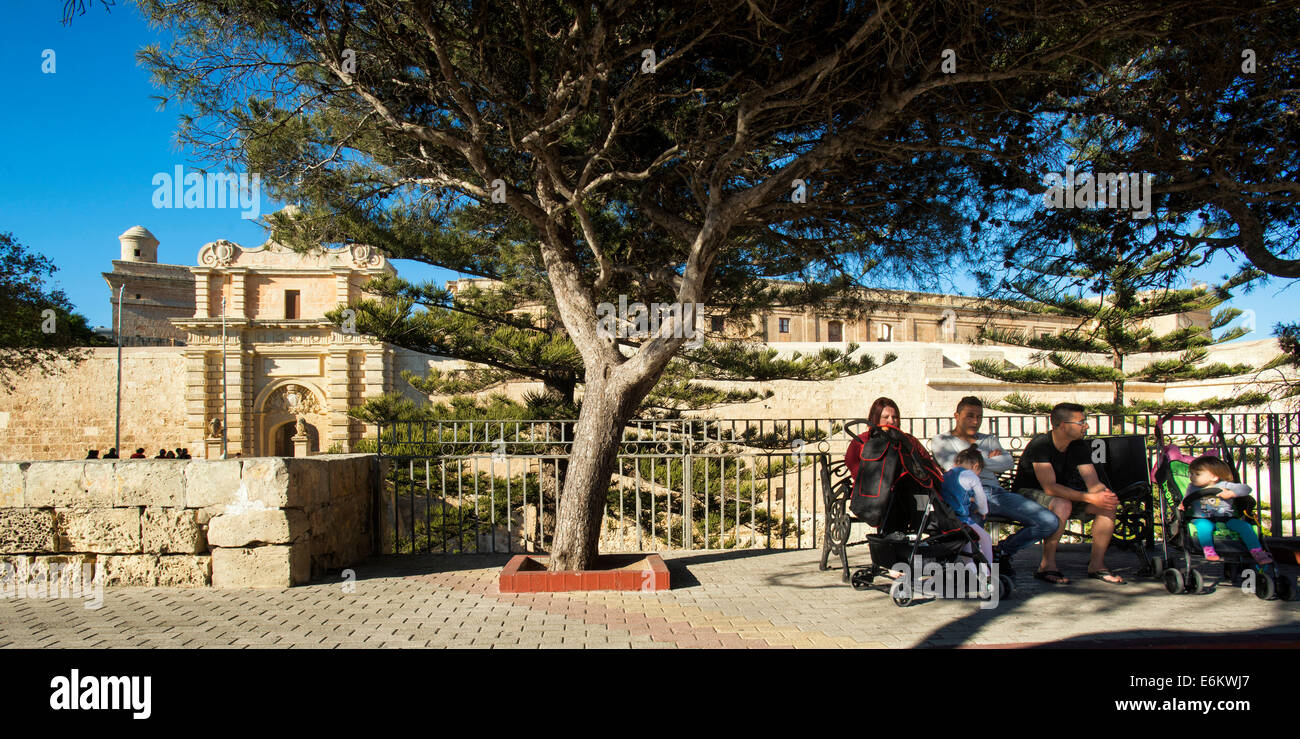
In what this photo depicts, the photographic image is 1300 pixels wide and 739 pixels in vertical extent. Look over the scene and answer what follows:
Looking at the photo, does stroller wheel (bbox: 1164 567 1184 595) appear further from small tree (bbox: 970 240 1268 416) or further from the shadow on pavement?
small tree (bbox: 970 240 1268 416)

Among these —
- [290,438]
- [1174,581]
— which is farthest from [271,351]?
[1174,581]

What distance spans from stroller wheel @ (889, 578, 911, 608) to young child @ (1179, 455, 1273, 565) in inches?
69.4

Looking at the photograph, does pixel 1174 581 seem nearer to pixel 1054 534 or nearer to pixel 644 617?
pixel 1054 534

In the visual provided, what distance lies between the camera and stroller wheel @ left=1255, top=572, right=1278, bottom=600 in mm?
4145

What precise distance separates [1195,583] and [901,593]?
1777mm

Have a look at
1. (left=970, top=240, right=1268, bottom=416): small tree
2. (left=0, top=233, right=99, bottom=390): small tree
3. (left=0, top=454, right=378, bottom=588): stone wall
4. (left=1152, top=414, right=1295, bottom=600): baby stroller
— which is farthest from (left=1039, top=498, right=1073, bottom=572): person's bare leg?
(left=0, top=233, right=99, bottom=390): small tree

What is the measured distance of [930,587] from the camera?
4422 mm

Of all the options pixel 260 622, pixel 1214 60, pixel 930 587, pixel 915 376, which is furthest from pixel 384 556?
pixel 915 376

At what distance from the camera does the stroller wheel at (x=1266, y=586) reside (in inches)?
163

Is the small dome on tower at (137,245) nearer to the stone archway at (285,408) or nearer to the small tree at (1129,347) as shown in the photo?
the stone archway at (285,408)

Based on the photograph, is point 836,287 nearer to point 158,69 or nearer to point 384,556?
point 384,556

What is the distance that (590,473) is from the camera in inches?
201

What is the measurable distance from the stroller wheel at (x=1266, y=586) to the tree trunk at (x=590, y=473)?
3.74 meters
